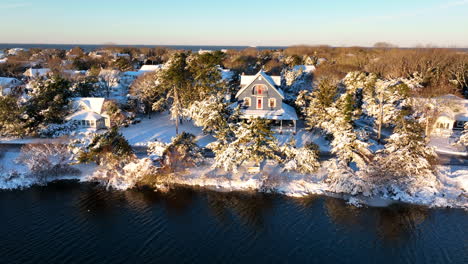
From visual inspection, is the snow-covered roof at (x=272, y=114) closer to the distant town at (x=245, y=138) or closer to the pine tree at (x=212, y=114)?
the distant town at (x=245, y=138)

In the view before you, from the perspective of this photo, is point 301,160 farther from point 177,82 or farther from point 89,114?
point 89,114

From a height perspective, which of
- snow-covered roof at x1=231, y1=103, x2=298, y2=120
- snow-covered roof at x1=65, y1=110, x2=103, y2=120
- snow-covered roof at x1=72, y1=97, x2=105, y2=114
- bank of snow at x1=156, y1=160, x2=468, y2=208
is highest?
snow-covered roof at x1=72, y1=97, x2=105, y2=114

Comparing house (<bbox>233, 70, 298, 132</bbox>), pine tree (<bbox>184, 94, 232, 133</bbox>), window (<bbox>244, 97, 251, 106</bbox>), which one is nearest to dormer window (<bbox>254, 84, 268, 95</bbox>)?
house (<bbox>233, 70, 298, 132</bbox>)

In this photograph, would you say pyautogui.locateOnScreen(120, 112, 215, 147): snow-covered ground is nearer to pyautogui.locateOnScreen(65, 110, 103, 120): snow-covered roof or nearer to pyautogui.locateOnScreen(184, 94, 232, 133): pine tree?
pyautogui.locateOnScreen(184, 94, 232, 133): pine tree

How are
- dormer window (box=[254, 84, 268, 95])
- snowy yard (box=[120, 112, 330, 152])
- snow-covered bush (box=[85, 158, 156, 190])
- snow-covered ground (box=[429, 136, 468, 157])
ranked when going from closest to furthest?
snow-covered bush (box=[85, 158, 156, 190])
snow-covered ground (box=[429, 136, 468, 157])
snowy yard (box=[120, 112, 330, 152])
dormer window (box=[254, 84, 268, 95])

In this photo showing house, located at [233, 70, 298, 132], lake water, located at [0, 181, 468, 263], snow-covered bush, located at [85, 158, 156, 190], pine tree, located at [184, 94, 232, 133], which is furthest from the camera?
house, located at [233, 70, 298, 132]

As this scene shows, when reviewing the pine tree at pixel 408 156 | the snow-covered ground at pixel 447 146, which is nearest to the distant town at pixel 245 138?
the pine tree at pixel 408 156

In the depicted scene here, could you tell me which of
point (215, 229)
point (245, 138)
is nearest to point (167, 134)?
point (245, 138)
